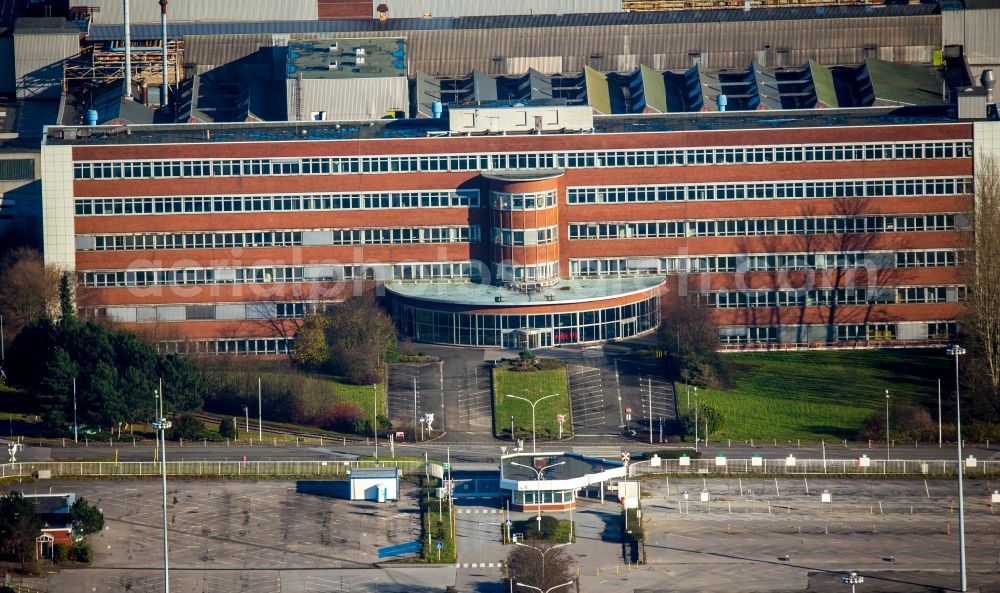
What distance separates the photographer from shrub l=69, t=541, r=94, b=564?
171375mm

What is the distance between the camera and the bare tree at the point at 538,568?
163m

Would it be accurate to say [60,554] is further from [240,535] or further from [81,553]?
[240,535]

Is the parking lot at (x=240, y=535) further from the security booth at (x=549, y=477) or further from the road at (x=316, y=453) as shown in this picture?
the security booth at (x=549, y=477)

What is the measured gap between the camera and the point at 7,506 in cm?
17162

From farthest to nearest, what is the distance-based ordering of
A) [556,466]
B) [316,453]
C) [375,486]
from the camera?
[316,453] < [556,466] < [375,486]

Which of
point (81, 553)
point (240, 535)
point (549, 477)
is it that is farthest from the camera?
point (549, 477)

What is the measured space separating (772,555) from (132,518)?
48227 mm

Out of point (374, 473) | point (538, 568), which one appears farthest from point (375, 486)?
point (538, 568)

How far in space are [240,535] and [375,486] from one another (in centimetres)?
1331

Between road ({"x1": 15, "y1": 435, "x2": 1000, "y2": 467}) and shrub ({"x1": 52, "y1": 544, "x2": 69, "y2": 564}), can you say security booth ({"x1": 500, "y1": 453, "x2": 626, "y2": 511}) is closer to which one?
road ({"x1": 15, "y1": 435, "x2": 1000, "y2": 467})

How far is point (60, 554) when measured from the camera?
563 ft

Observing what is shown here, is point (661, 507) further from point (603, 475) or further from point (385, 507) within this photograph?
point (385, 507)

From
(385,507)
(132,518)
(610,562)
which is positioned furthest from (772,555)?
(132,518)

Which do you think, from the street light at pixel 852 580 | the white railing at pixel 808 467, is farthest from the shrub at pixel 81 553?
the street light at pixel 852 580
